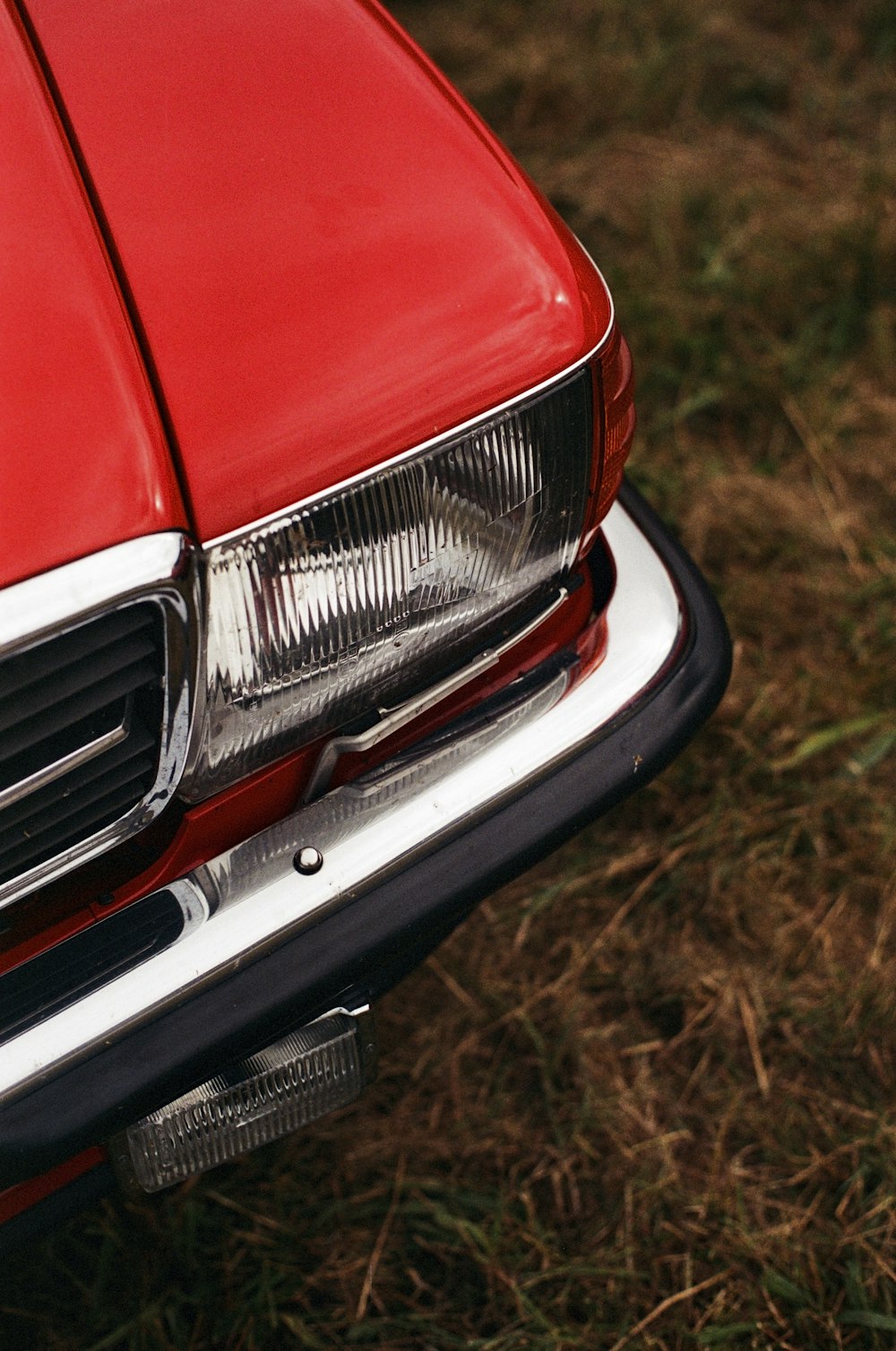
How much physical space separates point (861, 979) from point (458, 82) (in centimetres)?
268

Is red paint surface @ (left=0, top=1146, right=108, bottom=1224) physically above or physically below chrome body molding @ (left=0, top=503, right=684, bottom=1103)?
below

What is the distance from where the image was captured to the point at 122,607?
88 cm

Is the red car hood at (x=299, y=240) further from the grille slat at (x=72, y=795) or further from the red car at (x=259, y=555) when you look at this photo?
the grille slat at (x=72, y=795)

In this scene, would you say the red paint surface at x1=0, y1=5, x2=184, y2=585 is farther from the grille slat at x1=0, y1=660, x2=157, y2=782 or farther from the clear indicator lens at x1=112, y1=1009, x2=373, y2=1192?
the clear indicator lens at x1=112, y1=1009, x2=373, y2=1192

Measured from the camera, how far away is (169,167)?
1.03 m

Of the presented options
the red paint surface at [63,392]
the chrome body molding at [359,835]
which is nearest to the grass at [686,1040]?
the chrome body molding at [359,835]

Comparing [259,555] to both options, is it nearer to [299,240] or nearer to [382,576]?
[382,576]

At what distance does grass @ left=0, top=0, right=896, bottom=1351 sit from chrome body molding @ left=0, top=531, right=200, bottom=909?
31.2 inches

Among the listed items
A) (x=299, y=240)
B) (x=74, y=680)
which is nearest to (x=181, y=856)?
(x=74, y=680)

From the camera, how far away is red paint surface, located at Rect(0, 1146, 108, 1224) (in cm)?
113

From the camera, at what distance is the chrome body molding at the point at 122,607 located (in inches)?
33.3

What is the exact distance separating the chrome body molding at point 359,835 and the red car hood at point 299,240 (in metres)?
0.34

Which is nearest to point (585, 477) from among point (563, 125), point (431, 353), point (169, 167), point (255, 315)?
point (431, 353)

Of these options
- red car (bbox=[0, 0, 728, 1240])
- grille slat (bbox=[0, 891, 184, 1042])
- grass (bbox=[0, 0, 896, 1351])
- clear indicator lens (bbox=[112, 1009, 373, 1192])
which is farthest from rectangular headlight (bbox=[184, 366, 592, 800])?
grass (bbox=[0, 0, 896, 1351])
